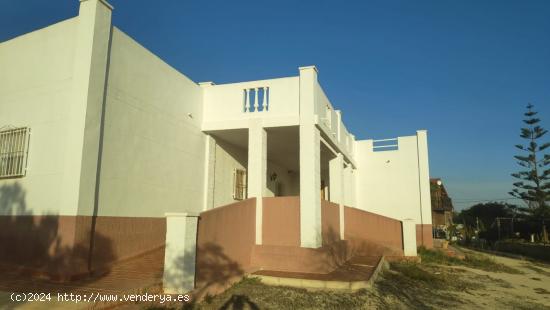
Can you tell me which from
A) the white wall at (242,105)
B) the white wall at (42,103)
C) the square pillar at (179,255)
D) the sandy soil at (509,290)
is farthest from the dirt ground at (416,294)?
the white wall at (242,105)

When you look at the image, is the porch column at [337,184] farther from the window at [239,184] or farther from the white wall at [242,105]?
the white wall at [242,105]

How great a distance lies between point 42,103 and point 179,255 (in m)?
4.26

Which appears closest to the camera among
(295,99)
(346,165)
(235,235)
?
(235,235)

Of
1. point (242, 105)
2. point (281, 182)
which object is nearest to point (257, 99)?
point (242, 105)

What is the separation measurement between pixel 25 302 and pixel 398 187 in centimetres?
1371

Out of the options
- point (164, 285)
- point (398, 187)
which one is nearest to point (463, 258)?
point (398, 187)

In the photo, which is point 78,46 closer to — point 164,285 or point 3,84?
point 3,84

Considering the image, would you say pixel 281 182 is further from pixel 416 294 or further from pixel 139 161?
pixel 139 161

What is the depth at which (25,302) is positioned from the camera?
518cm

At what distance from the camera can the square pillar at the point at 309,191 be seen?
8.67 metres

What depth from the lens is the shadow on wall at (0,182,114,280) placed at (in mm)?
6188

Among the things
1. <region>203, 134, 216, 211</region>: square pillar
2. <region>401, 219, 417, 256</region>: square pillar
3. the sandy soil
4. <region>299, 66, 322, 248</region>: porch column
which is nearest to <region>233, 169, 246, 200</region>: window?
<region>203, 134, 216, 211</region>: square pillar

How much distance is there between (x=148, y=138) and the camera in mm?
8195

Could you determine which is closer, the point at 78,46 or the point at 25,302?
the point at 25,302
